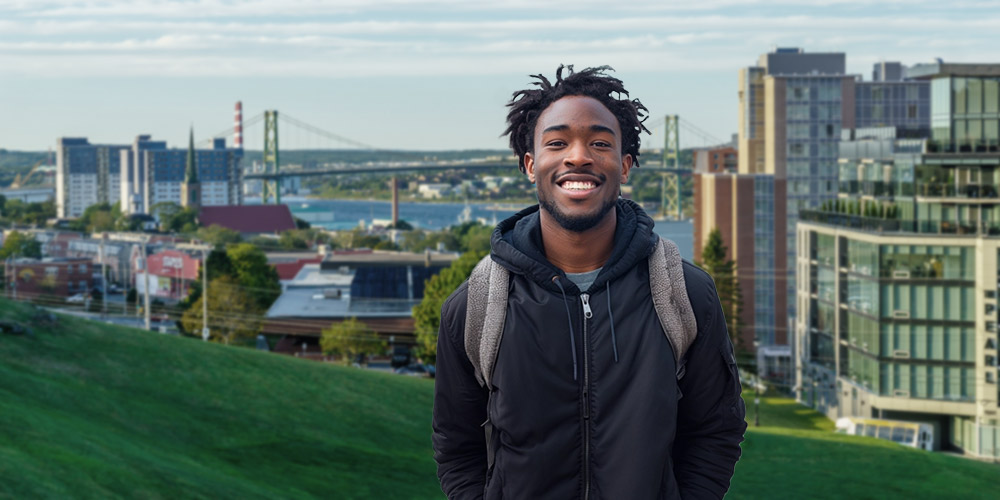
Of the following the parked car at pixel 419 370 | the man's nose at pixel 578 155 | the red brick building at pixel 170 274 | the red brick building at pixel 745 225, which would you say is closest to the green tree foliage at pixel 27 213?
the red brick building at pixel 170 274

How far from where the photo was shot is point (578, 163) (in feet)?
14.7

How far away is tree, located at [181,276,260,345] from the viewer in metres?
61.9

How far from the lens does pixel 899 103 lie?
103688mm

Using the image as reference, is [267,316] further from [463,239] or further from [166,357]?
[463,239]

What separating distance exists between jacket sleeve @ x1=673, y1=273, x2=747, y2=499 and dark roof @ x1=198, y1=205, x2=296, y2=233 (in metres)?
181

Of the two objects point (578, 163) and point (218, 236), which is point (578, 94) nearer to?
point (578, 163)

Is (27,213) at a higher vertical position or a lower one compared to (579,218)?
lower

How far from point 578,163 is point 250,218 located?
18528 cm

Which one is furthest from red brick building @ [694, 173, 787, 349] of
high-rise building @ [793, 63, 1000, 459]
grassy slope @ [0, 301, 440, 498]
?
grassy slope @ [0, 301, 440, 498]

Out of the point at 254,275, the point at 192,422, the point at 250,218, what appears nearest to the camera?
the point at 192,422

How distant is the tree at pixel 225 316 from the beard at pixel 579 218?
2259 inches

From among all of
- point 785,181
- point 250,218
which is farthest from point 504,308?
point 250,218

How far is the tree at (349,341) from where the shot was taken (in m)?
58.4

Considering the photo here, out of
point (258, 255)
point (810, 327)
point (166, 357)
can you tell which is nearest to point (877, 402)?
point (810, 327)
